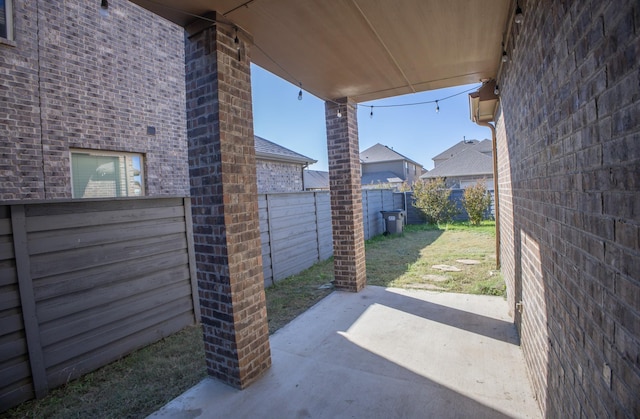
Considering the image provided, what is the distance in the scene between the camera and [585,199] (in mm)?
1240

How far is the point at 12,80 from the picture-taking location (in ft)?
15.8

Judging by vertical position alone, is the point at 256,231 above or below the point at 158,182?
below

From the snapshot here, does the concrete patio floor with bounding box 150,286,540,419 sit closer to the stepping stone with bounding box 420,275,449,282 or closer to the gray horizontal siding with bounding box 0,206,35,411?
the gray horizontal siding with bounding box 0,206,35,411

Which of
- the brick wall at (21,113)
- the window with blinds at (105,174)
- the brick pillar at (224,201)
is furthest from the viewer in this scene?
the window with blinds at (105,174)

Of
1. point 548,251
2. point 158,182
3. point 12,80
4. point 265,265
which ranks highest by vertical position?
point 12,80

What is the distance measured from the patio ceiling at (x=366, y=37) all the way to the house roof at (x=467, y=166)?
20.2 meters

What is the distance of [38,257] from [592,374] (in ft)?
12.3

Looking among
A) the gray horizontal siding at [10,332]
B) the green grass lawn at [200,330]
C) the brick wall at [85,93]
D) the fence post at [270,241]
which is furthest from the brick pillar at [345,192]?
the brick wall at [85,93]

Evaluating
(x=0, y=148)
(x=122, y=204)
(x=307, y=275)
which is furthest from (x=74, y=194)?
(x=307, y=275)

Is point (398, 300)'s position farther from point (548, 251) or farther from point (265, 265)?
point (548, 251)

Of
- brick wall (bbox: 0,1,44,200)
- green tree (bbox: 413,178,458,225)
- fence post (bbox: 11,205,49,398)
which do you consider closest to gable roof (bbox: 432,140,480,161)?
green tree (bbox: 413,178,458,225)

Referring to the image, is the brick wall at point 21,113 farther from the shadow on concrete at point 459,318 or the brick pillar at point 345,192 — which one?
the shadow on concrete at point 459,318

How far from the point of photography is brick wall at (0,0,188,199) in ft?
16.1

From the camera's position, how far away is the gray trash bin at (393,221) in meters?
11.5
